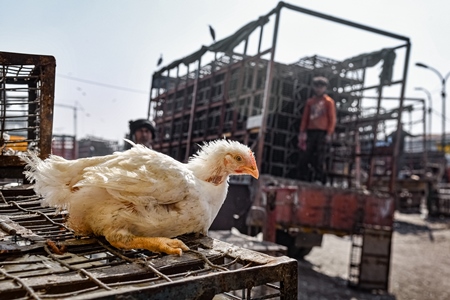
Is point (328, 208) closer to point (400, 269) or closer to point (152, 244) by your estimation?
point (400, 269)

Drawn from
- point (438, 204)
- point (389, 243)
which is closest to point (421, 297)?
point (389, 243)

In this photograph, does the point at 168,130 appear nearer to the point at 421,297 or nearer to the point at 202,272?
the point at 421,297

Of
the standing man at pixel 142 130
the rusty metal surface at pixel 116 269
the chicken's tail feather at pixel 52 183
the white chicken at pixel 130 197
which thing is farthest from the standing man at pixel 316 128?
the chicken's tail feather at pixel 52 183

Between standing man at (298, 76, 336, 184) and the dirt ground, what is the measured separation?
1777 millimetres

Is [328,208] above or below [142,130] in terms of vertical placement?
below

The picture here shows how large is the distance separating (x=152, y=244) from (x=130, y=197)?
11.1 inches

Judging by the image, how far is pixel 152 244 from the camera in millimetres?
1797

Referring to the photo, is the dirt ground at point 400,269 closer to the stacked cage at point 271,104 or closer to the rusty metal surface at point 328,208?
the rusty metal surface at point 328,208

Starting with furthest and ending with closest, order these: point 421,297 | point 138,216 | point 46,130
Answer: point 421,297, point 46,130, point 138,216

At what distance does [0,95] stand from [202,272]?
2.53m

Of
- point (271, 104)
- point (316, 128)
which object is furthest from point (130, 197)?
point (271, 104)

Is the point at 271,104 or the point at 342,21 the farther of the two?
the point at 271,104

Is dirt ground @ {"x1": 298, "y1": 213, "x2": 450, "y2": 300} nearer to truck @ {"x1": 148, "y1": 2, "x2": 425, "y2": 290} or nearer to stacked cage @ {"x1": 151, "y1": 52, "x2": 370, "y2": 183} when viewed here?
truck @ {"x1": 148, "y1": 2, "x2": 425, "y2": 290}

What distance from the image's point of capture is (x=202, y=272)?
1.49m
